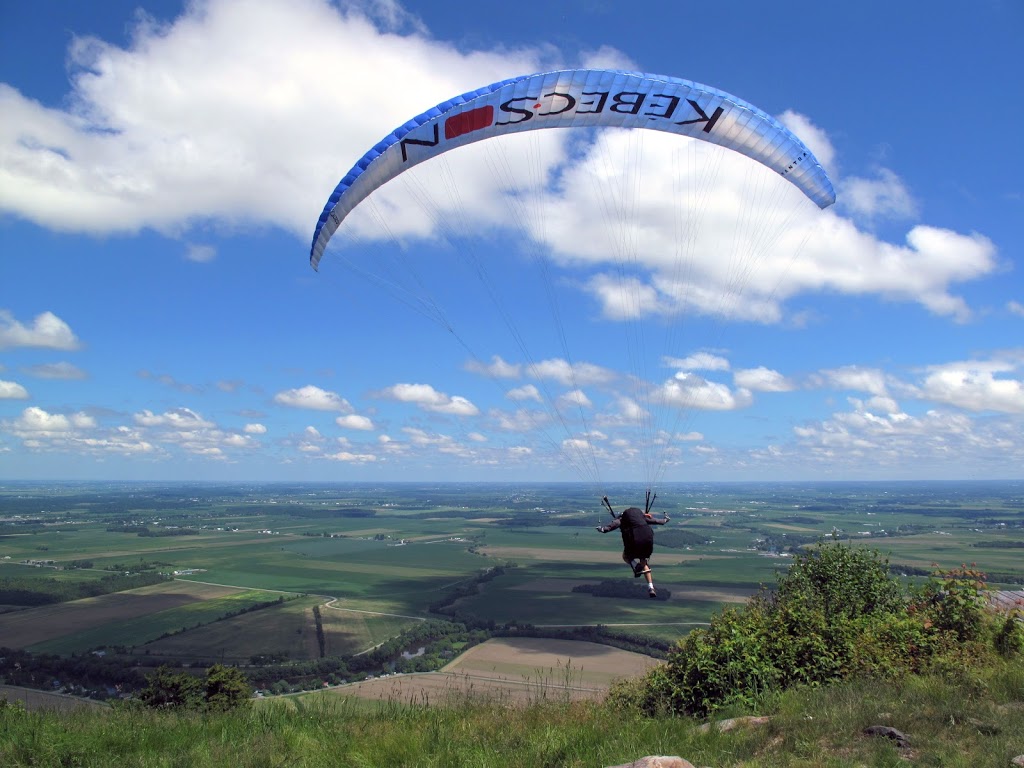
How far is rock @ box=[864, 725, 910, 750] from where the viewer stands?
6.88m

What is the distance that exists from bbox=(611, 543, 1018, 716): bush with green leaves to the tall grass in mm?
1144

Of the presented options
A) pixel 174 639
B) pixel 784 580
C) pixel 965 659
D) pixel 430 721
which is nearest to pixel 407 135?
pixel 430 721

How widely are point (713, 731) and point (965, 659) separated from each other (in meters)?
4.73

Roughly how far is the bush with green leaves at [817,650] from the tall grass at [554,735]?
1144 mm

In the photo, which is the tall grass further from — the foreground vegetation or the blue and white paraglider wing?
the blue and white paraglider wing

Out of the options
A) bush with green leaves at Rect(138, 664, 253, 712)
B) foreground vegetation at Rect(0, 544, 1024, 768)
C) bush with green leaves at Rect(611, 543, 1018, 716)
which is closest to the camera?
foreground vegetation at Rect(0, 544, 1024, 768)

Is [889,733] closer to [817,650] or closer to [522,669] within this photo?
[817,650]

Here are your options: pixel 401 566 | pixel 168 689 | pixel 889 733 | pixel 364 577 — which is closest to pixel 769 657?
pixel 889 733

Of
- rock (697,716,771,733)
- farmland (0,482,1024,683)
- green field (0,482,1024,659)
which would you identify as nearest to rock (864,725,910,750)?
rock (697,716,771,733)

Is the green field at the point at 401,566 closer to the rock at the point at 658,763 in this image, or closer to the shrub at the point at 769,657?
the shrub at the point at 769,657

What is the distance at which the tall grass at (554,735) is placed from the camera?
6707 millimetres

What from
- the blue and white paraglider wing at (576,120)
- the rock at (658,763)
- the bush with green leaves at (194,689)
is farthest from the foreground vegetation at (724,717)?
the bush with green leaves at (194,689)

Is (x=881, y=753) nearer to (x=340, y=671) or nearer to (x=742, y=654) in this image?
(x=742, y=654)

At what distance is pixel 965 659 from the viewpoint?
9.42 m
